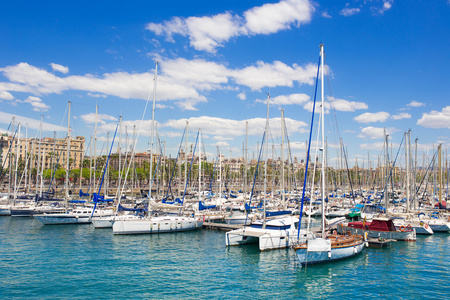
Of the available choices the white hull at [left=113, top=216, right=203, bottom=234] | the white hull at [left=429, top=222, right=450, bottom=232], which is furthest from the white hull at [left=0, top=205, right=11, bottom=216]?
the white hull at [left=429, top=222, right=450, bottom=232]

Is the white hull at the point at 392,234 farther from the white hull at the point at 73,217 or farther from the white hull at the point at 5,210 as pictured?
Result: the white hull at the point at 5,210

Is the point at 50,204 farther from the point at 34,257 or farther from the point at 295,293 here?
the point at 295,293

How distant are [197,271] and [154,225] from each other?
17.6 metres

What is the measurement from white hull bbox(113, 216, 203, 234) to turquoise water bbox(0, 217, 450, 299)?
236 cm

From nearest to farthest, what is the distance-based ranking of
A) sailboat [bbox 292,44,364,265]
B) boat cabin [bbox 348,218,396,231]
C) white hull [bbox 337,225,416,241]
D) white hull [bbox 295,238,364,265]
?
sailboat [bbox 292,44,364,265], white hull [bbox 295,238,364,265], white hull [bbox 337,225,416,241], boat cabin [bbox 348,218,396,231]

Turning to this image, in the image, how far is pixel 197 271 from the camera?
89.5 ft

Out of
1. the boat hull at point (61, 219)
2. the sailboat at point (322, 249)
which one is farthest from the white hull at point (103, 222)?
the sailboat at point (322, 249)

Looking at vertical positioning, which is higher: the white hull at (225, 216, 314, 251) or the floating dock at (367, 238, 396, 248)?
the white hull at (225, 216, 314, 251)

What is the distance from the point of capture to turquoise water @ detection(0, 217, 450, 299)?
22.8 meters

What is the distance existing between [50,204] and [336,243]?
174ft

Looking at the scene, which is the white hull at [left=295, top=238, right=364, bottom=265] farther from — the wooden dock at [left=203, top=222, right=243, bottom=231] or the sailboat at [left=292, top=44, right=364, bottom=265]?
the wooden dock at [left=203, top=222, right=243, bottom=231]

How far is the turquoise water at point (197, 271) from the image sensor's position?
22.8m

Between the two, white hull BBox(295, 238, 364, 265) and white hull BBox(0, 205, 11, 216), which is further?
white hull BBox(0, 205, 11, 216)

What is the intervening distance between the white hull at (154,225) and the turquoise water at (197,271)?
2.36 meters
